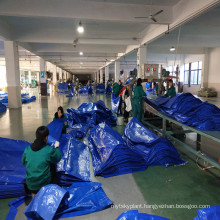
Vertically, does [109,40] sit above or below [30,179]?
above

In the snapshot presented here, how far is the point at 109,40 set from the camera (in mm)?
10344

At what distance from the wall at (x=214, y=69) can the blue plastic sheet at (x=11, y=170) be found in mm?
16596

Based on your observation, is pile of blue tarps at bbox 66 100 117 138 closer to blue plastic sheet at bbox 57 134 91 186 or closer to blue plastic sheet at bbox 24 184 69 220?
blue plastic sheet at bbox 57 134 91 186

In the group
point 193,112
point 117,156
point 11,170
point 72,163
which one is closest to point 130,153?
point 117,156

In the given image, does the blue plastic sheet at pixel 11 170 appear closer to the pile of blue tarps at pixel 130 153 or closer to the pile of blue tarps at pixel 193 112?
the pile of blue tarps at pixel 130 153

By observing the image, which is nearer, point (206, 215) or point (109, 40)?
point (206, 215)

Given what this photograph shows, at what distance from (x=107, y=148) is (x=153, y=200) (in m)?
1.20

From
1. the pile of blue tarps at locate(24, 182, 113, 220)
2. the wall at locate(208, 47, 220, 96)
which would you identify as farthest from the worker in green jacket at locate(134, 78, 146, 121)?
the wall at locate(208, 47, 220, 96)

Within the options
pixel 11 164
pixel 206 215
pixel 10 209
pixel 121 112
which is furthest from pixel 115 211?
pixel 121 112

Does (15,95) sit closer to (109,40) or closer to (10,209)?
(109,40)

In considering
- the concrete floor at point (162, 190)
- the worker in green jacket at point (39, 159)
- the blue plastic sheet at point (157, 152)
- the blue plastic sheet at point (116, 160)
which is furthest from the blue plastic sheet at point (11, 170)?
the blue plastic sheet at point (157, 152)

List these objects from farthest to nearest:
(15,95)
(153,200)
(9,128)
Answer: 1. (15,95)
2. (9,128)
3. (153,200)

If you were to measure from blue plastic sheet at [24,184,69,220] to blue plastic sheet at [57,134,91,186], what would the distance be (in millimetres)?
655

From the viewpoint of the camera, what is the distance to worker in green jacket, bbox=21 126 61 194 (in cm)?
229
